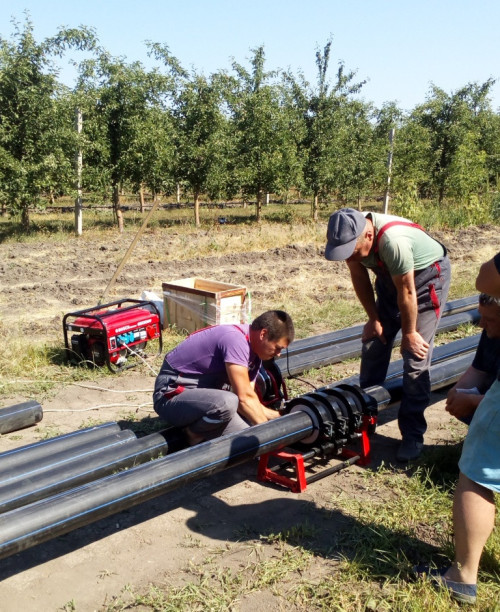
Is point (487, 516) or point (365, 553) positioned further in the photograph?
point (365, 553)

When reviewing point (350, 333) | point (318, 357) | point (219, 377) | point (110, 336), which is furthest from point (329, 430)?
point (350, 333)

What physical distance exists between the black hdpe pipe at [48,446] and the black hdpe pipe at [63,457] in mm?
80

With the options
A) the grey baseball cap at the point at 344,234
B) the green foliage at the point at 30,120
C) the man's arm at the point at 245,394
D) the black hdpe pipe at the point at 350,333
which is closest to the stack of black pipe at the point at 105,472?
the man's arm at the point at 245,394

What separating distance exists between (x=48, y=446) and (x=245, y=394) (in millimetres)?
1394

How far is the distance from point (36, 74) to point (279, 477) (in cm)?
1500

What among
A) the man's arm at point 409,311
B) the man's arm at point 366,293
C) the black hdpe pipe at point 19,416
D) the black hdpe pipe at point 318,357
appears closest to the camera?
the man's arm at point 409,311

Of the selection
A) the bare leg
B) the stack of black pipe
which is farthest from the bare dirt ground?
the bare leg

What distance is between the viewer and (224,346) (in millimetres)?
3949

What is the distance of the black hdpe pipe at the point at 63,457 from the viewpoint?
11.8 ft

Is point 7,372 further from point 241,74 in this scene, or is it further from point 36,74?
point 241,74

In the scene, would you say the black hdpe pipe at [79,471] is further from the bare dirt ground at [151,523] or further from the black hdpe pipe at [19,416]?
the black hdpe pipe at [19,416]

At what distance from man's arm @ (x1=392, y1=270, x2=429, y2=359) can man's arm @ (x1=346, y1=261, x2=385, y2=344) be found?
35cm

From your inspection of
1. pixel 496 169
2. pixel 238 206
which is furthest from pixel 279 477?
pixel 496 169

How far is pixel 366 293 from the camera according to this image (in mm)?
4496
